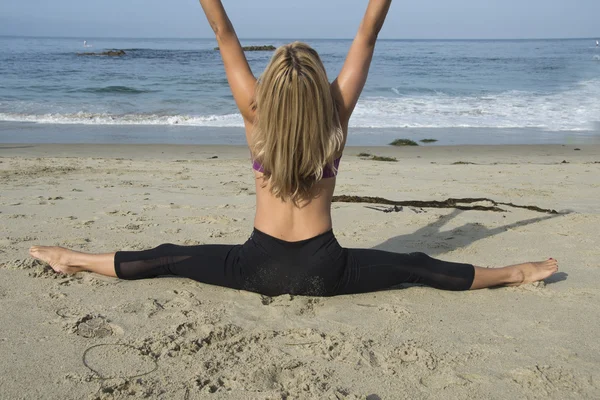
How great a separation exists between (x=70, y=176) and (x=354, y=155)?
15.3ft

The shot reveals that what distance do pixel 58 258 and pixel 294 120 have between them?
171 centimetres

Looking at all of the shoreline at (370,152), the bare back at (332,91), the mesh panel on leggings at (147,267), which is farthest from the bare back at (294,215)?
the shoreline at (370,152)

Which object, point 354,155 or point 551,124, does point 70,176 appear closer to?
point 354,155

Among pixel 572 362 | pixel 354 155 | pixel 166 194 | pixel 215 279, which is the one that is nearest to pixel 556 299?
pixel 572 362

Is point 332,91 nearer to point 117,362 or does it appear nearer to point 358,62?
point 358,62

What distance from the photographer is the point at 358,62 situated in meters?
2.86

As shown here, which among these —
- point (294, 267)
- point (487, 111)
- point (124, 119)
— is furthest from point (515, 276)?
point (487, 111)

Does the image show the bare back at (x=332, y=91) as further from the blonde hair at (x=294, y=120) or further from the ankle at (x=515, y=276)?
the ankle at (x=515, y=276)

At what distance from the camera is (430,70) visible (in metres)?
31.7

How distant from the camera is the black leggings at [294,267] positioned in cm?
291

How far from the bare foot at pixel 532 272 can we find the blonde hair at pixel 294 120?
1.34 metres

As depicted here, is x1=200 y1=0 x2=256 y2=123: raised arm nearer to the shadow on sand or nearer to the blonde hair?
the blonde hair

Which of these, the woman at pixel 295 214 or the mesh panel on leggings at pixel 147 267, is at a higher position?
the woman at pixel 295 214

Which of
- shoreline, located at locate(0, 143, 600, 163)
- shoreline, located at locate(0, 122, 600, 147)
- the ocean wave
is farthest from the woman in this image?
the ocean wave
